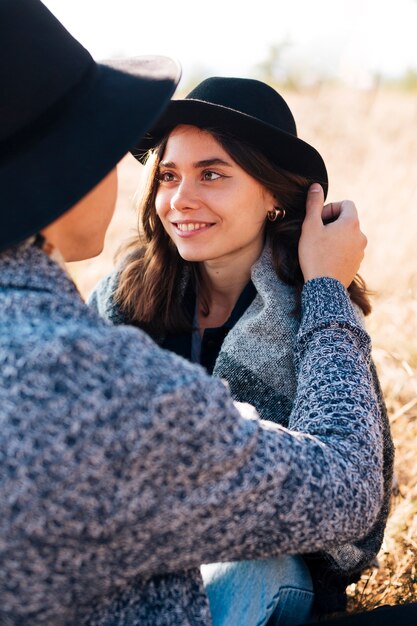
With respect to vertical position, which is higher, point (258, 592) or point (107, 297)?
point (107, 297)

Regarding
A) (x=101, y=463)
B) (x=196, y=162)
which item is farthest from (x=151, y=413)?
(x=196, y=162)

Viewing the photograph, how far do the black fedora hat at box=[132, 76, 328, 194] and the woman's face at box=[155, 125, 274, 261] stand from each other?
3.0 inches

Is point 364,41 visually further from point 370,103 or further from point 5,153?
point 5,153

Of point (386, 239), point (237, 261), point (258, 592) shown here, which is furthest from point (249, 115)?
point (386, 239)

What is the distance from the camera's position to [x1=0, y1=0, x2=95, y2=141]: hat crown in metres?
1.34

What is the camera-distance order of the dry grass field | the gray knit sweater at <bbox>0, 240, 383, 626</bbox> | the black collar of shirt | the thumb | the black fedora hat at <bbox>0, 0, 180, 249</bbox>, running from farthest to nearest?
the dry grass field → the black collar of shirt → the thumb → the black fedora hat at <bbox>0, 0, 180, 249</bbox> → the gray knit sweater at <bbox>0, 240, 383, 626</bbox>

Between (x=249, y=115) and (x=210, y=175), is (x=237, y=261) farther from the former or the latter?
(x=249, y=115)

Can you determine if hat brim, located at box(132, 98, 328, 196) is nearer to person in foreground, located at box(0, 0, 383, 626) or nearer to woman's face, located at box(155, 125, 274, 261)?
woman's face, located at box(155, 125, 274, 261)

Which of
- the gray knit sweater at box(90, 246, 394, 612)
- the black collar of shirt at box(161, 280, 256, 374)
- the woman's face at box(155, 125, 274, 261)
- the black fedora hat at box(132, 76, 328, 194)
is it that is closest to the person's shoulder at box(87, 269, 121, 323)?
the black collar of shirt at box(161, 280, 256, 374)

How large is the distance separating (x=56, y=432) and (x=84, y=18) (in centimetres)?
1621

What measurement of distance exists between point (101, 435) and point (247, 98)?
153 centimetres

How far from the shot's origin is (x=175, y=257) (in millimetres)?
2832

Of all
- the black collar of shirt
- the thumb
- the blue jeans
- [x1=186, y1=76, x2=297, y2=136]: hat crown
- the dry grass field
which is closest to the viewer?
the blue jeans

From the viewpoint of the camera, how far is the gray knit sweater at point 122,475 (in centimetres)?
118
